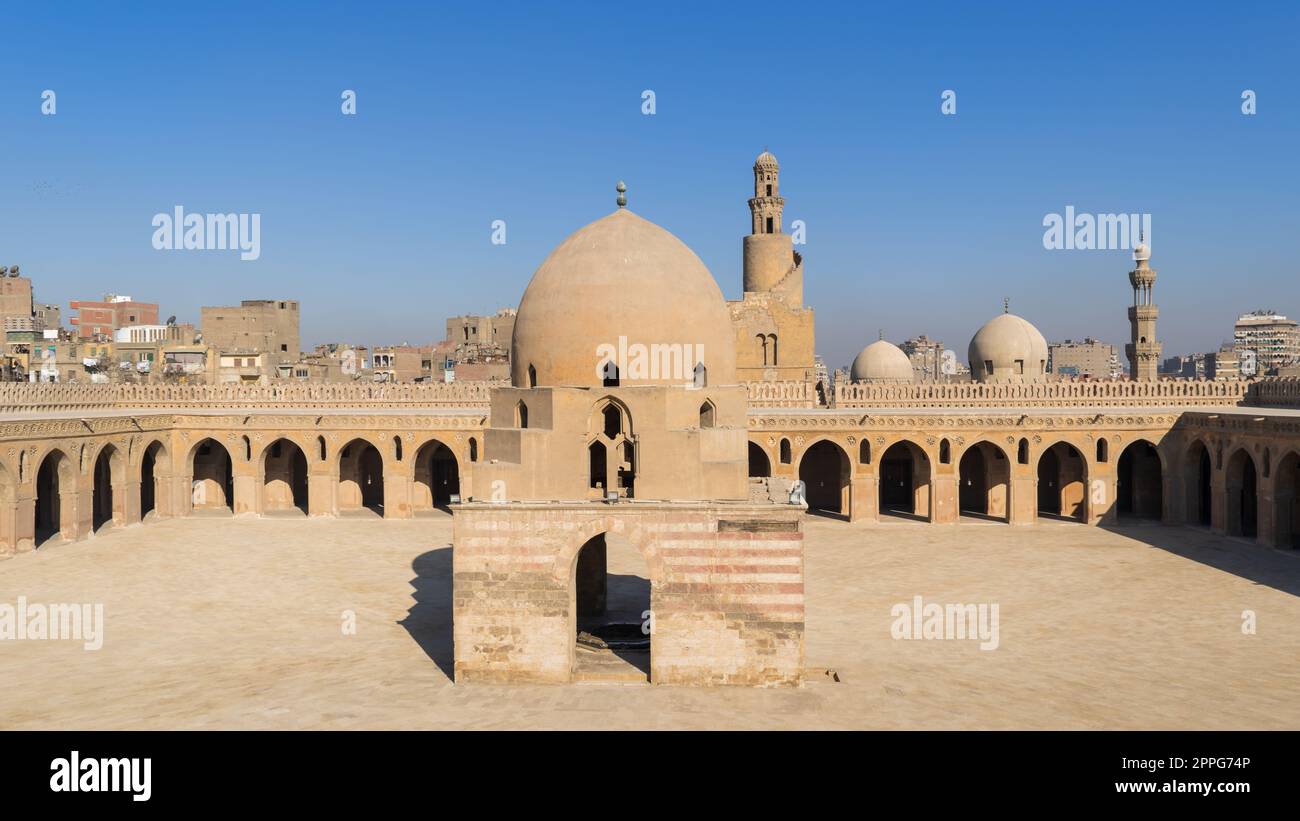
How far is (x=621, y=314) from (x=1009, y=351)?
29.2 metres

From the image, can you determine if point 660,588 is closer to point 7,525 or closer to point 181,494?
point 7,525

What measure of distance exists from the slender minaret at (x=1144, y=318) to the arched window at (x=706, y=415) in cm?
3090

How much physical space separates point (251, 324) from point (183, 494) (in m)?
25.8

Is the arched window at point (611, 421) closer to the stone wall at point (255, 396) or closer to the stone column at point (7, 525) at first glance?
the stone column at point (7, 525)

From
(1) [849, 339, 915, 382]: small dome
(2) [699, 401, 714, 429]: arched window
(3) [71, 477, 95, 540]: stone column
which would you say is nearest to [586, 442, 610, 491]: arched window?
(2) [699, 401, 714, 429]: arched window

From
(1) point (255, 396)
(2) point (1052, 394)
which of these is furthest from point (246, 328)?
(2) point (1052, 394)

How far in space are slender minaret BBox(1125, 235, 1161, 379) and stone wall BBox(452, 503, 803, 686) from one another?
3220 centimetres

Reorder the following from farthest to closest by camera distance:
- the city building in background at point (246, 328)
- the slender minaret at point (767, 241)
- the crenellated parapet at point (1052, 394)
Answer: the city building in background at point (246, 328) → the slender minaret at point (767, 241) → the crenellated parapet at point (1052, 394)

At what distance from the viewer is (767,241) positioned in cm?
4100

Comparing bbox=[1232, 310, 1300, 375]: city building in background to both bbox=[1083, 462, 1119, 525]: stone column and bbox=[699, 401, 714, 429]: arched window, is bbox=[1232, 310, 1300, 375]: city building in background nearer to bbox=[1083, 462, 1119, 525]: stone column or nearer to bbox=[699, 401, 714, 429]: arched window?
bbox=[1083, 462, 1119, 525]: stone column

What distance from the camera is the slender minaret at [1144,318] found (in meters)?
40.9

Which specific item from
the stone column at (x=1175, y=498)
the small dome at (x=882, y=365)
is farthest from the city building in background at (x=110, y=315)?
Result: the stone column at (x=1175, y=498)
